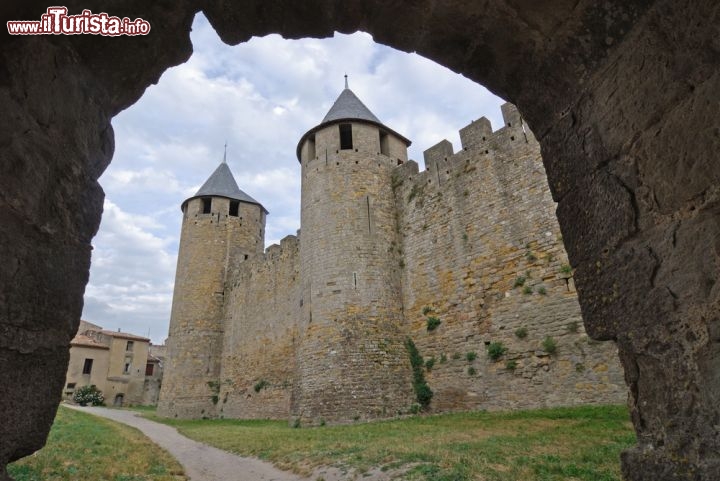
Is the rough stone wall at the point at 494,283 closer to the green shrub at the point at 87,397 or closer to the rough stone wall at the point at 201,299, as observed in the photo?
the rough stone wall at the point at 201,299

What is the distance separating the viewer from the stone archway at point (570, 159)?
1623 mm

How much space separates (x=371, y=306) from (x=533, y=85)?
1147cm

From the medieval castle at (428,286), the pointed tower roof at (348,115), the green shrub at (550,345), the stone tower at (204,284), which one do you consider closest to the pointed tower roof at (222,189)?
the stone tower at (204,284)

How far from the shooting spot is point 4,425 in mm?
1618

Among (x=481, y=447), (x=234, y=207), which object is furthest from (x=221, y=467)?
(x=234, y=207)

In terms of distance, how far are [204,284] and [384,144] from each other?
1392 cm

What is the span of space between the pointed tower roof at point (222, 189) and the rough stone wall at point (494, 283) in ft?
49.6

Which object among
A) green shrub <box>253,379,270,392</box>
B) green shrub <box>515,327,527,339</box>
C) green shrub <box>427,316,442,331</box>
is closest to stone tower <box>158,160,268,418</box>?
green shrub <box>253,379,270,392</box>

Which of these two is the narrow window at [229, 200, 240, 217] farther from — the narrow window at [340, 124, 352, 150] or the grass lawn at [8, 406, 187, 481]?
the grass lawn at [8, 406, 187, 481]

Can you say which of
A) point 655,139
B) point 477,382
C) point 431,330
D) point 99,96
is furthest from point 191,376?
point 655,139

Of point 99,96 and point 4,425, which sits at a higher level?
point 99,96

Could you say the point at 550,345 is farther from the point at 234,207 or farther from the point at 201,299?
the point at 234,207

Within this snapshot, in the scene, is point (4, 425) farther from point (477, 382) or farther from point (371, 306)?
point (371, 306)

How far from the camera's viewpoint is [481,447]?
235 inches
